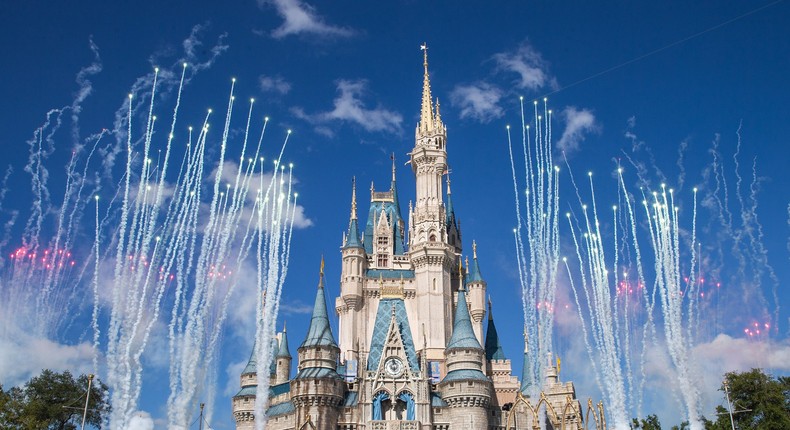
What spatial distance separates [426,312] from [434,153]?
2268 cm

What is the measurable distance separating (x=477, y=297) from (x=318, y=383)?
26.9 metres

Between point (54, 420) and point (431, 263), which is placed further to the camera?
point (431, 263)

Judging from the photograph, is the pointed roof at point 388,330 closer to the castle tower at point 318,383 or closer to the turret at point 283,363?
the castle tower at point 318,383

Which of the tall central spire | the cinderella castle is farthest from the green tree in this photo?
the tall central spire

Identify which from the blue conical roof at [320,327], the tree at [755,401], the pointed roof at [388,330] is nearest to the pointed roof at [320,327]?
the blue conical roof at [320,327]

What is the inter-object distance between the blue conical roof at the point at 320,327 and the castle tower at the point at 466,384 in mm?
13191

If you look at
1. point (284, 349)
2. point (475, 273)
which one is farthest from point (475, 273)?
point (284, 349)

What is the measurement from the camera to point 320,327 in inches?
3428

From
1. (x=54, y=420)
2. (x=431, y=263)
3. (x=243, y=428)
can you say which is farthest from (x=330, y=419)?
(x=54, y=420)

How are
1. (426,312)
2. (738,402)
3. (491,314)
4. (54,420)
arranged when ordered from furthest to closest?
1. (491,314)
2. (426,312)
3. (54,420)
4. (738,402)

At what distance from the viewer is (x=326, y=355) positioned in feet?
277

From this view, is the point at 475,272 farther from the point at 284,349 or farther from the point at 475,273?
the point at 284,349

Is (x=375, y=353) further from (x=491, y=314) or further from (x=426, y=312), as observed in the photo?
(x=491, y=314)

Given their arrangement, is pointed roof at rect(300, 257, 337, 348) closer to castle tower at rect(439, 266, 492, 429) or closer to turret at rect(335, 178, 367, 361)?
turret at rect(335, 178, 367, 361)
